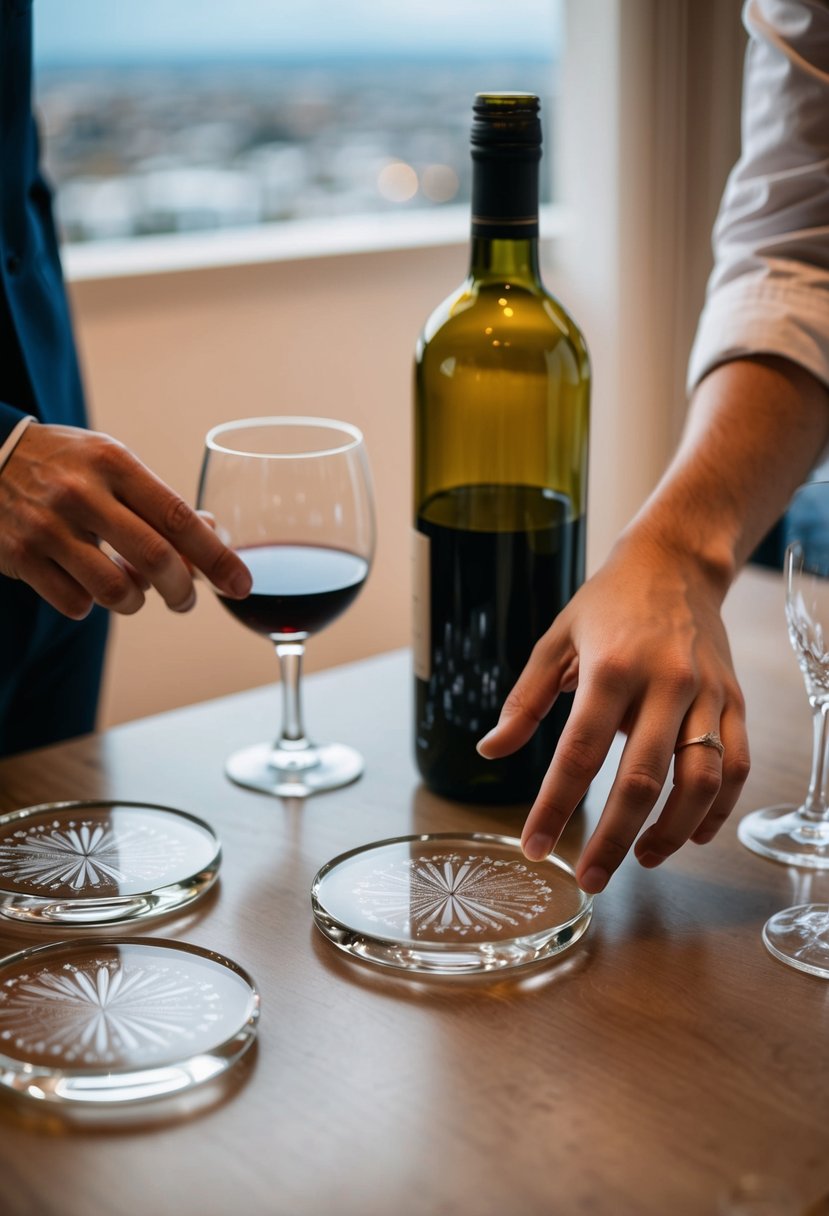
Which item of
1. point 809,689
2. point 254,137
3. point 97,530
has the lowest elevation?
point 809,689

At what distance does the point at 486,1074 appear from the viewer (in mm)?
606

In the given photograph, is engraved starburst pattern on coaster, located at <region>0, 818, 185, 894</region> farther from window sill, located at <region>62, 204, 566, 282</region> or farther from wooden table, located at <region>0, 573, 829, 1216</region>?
window sill, located at <region>62, 204, 566, 282</region>

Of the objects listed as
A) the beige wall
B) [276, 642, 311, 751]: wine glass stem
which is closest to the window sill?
the beige wall

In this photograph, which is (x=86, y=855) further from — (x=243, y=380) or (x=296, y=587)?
(x=243, y=380)

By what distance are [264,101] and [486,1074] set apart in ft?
8.40

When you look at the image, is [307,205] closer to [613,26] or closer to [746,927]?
[613,26]

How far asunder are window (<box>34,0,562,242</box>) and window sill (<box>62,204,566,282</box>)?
0.03 m

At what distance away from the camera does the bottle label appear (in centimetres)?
90

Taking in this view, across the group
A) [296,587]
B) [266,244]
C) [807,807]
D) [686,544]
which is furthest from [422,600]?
[266,244]

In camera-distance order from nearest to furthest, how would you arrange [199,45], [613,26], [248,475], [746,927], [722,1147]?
[722,1147]
[746,927]
[248,475]
[199,45]
[613,26]

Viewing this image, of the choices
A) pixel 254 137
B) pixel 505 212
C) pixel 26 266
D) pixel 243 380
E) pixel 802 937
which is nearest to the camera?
pixel 802 937

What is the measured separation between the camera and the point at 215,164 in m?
2.74

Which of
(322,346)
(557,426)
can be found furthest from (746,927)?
(322,346)

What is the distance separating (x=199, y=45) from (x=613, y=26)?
3.25 ft
